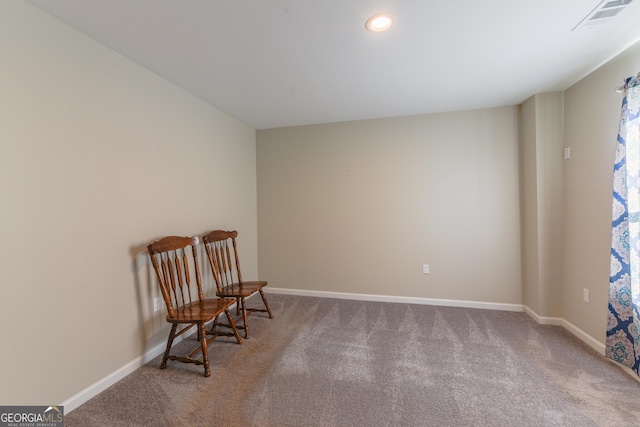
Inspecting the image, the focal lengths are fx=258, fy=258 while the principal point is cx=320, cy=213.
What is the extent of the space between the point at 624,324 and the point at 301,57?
3.01 m

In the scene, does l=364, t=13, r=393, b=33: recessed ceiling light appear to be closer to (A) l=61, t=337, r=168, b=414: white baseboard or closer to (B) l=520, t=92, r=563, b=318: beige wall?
(B) l=520, t=92, r=563, b=318: beige wall

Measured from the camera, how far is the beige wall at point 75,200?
133 centimetres

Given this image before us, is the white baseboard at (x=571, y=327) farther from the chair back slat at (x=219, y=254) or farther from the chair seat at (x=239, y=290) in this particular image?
the chair back slat at (x=219, y=254)

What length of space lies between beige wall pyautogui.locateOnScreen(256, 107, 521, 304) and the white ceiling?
0.59 m

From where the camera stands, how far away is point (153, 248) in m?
1.89

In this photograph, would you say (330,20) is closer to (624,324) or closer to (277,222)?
(277,222)

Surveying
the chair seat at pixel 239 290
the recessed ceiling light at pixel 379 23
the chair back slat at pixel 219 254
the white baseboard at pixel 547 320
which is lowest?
the white baseboard at pixel 547 320

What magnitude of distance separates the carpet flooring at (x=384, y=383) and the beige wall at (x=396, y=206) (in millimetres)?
724

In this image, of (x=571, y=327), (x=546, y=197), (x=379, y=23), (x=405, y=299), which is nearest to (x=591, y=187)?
(x=546, y=197)

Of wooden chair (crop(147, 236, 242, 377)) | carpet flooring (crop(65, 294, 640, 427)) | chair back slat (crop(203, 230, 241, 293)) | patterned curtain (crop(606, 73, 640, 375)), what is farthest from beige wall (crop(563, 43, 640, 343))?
chair back slat (crop(203, 230, 241, 293))

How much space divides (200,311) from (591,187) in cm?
335

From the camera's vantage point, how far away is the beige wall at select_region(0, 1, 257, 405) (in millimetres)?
1335

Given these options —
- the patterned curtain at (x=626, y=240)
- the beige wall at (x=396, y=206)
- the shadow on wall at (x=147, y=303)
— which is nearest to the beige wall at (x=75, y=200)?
the shadow on wall at (x=147, y=303)

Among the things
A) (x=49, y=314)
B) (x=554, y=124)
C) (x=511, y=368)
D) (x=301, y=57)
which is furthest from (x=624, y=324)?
(x=49, y=314)
